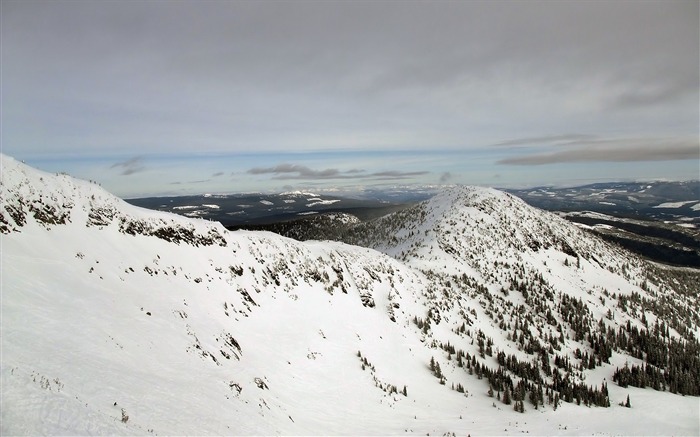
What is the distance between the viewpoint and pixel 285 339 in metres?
24.7

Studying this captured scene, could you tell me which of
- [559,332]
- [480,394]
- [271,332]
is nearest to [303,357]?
[271,332]

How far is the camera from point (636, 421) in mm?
22688

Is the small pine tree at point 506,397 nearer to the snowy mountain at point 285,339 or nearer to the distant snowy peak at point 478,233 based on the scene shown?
the snowy mountain at point 285,339

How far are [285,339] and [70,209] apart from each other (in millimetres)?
16376

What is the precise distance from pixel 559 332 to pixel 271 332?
37824mm

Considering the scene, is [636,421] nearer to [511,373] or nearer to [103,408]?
[511,373]

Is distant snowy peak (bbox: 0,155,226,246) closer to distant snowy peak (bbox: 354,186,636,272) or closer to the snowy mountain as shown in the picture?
the snowy mountain

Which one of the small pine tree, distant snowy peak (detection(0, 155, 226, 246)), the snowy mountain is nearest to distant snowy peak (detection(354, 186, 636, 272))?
the snowy mountain

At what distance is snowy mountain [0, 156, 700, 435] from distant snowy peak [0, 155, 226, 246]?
0.38 ft

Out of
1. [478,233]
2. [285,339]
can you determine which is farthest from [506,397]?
[478,233]

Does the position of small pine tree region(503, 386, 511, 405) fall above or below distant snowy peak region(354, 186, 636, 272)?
below

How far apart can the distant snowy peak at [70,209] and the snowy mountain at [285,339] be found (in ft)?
0.38

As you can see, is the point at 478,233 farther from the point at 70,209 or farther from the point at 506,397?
the point at 70,209

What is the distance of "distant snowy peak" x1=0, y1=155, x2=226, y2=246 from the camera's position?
18.6 meters
